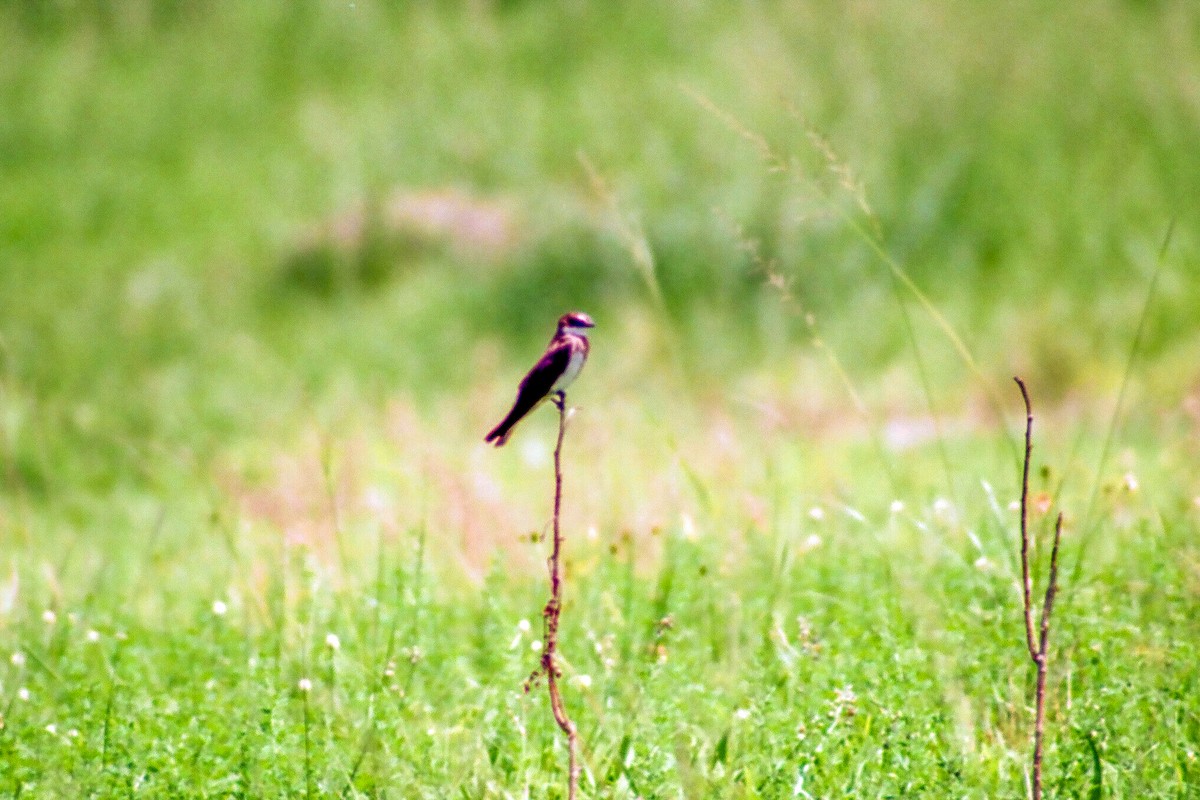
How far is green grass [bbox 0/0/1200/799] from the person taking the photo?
2.75 m

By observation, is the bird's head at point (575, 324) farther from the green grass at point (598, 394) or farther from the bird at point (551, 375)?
the green grass at point (598, 394)

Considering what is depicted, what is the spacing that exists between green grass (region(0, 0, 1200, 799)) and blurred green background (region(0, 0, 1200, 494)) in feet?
0.14

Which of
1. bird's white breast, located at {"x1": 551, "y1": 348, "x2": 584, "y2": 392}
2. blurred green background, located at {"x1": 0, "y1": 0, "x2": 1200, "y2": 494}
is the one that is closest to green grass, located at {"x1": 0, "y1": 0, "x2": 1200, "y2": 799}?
blurred green background, located at {"x1": 0, "y1": 0, "x2": 1200, "y2": 494}

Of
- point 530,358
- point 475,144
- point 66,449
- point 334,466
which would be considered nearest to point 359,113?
point 475,144

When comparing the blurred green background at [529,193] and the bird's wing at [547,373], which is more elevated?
the blurred green background at [529,193]

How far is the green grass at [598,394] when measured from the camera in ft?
9.02

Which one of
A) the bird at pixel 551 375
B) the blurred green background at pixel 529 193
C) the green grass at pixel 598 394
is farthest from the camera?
the blurred green background at pixel 529 193

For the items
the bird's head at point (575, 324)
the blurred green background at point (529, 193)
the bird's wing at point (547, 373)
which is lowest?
the bird's wing at point (547, 373)

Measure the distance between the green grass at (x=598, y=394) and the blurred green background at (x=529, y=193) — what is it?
0.14 ft

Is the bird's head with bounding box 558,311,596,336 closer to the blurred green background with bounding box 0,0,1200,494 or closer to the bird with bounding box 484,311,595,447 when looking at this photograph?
the bird with bounding box 484,311,595,447

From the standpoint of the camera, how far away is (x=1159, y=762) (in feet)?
8.32

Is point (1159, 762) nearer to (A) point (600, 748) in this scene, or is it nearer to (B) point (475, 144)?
(A) point (600, 748)

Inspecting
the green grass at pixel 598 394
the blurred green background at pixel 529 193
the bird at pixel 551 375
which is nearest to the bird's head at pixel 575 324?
the bird at pixel 551 375

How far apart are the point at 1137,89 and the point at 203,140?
8.25 meters
